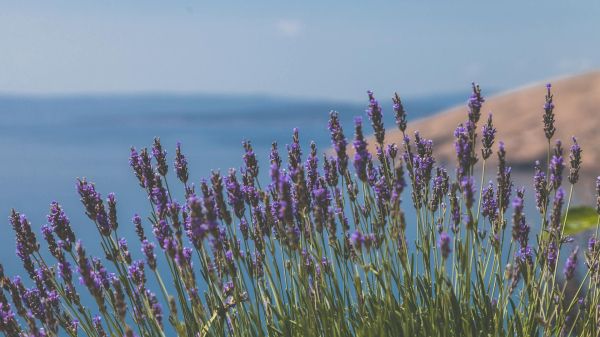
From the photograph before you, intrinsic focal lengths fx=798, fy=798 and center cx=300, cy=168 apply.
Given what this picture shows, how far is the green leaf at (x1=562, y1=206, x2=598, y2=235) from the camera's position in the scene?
5289 mm

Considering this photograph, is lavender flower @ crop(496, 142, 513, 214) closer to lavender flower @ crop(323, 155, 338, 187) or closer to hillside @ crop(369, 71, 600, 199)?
lavender flower @ crop(323, 155, 338, 187)

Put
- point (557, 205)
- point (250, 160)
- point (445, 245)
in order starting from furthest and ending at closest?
point (250, 160)
point (557, 205)
point (445, 245)

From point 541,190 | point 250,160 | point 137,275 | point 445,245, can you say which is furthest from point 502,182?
point 137,275

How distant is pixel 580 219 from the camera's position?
5.38 metres

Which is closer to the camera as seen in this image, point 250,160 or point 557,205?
point 557,205

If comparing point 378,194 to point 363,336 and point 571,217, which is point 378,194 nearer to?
point 363,336

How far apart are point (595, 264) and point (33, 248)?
2.20 metres

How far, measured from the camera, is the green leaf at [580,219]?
529 centimetres

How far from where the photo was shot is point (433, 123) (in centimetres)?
2245

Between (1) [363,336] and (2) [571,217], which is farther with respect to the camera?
(2) [571,217]

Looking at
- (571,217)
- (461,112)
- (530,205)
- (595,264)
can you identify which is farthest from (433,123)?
(595,264)

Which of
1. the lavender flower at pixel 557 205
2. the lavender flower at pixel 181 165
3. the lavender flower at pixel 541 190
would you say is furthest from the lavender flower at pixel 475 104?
the lavender flower at pixel 181 165

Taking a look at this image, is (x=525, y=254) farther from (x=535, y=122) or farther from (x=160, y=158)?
(x=535, y=122)

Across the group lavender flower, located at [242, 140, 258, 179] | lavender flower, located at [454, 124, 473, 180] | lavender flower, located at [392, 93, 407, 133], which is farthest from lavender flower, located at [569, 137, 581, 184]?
lavender flower, located at [242, 140, 258, 179]
